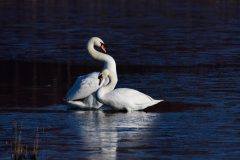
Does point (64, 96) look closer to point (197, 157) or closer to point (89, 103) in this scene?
point (89, 103)

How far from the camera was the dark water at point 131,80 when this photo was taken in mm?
13133

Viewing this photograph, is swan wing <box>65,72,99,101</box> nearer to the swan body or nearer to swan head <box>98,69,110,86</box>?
the swan body

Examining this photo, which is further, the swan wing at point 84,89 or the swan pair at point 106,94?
the swan wing at point 84,89

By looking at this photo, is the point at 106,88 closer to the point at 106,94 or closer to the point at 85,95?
the point at 106,94

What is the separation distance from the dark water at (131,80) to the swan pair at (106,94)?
0.19 meters

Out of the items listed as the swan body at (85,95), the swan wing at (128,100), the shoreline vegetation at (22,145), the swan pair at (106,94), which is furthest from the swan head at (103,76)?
the shoreline vegetation at (22,145)

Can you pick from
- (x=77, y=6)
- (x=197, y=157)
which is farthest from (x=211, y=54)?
(x=77, y=6)

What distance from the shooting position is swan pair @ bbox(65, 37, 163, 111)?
1634cm

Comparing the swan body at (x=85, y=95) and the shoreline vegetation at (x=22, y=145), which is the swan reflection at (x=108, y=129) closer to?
the swan body at (x=85, y=95)

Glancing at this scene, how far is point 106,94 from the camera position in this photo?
53.9 feet

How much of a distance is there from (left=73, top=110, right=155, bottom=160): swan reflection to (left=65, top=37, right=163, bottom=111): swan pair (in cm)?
18

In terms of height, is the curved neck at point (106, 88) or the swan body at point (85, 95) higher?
the curved neck at point (106, 88)

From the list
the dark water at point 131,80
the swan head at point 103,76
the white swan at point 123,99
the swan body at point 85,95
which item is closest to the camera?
the dark water at point 131,80

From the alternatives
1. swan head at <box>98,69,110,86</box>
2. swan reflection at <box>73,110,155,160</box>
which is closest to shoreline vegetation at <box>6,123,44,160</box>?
swan reflection at <box>73,110,155,160</box>
